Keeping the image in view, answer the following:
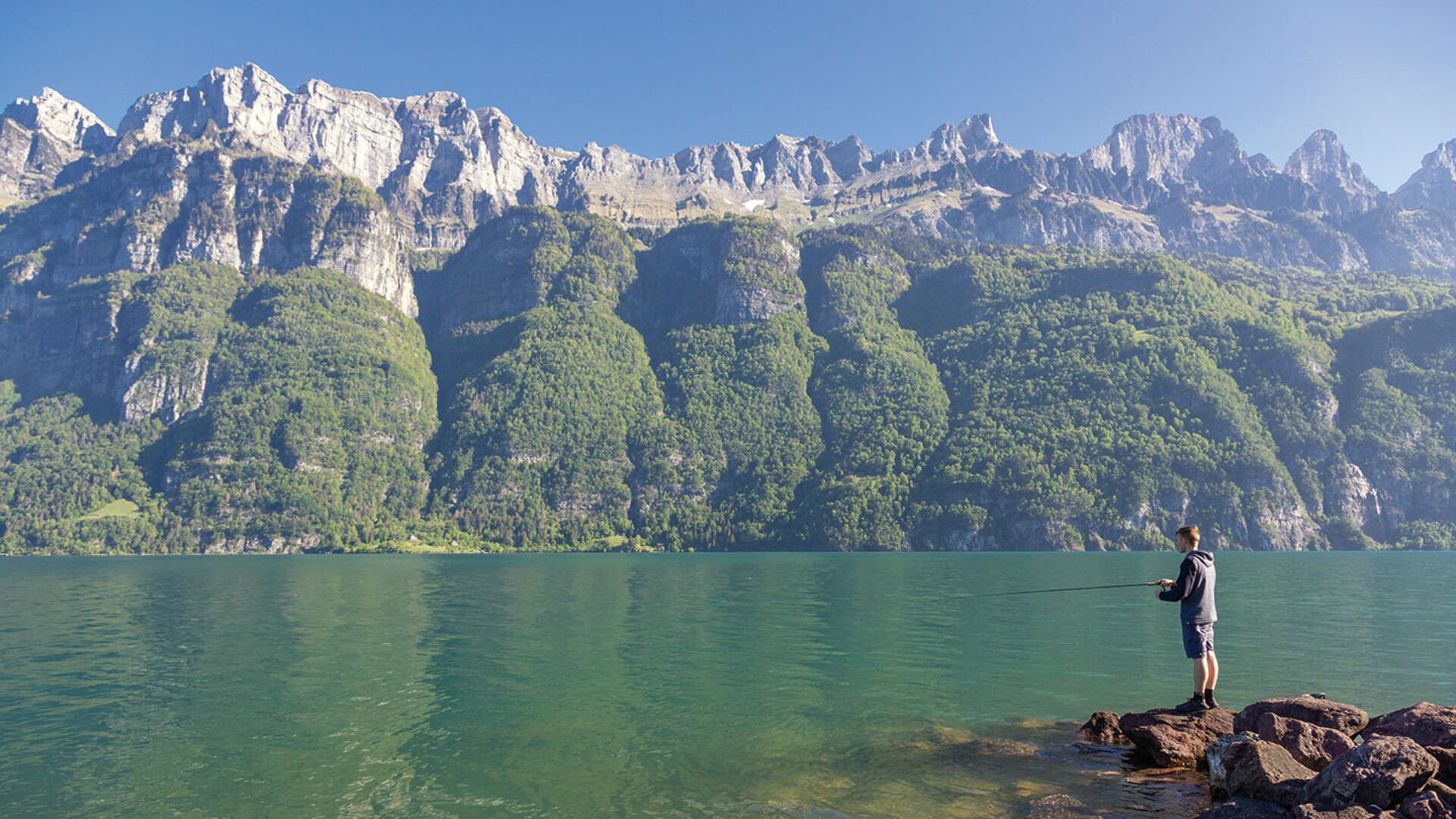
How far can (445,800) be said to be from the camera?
15500mm

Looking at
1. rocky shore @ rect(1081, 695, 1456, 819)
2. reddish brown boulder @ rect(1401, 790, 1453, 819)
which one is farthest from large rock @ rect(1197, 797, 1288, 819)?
reddish brown boulder @ rect(1401, 790, 1453, 819)

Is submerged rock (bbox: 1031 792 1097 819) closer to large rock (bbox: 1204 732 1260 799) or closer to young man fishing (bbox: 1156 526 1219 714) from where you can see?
large rock (bbox: 1204 732 1260 799)

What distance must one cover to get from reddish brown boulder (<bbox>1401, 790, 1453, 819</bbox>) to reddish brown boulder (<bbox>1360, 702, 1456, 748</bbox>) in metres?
3.19

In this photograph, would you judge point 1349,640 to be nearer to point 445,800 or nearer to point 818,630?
point 818,630

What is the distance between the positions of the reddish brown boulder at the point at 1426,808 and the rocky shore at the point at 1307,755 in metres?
0.01

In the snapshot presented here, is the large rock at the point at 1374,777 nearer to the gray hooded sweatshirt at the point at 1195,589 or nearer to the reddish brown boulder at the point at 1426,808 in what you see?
the reddish brown boulder at the point at 1426,808

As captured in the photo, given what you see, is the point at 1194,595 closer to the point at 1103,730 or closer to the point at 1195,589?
the point at 1195,589

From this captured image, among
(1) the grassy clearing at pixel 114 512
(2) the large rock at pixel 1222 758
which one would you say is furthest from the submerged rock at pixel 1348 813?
(1) the grassy clearing at pixel 114 512

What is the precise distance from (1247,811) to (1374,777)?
5.61 ft

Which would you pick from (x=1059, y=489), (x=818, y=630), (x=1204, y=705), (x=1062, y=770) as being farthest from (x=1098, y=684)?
(x=1059, y=489)

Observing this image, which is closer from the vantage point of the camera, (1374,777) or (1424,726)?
(1374,777)

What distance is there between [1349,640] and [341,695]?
134 ft

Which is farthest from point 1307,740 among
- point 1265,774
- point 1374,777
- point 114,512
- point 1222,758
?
point 114,512

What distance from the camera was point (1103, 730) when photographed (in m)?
18.5
